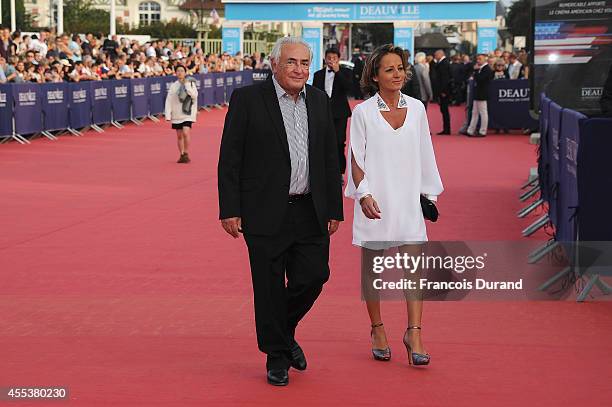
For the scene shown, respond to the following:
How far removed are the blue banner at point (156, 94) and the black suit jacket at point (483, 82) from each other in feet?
33.5

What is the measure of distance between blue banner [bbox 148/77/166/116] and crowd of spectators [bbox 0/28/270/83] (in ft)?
1.31

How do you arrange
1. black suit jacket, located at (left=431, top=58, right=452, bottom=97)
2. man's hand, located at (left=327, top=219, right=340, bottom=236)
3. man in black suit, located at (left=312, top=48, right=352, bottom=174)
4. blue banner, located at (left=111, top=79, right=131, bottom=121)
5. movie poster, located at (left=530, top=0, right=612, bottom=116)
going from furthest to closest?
blue banner, located at (left=111, top=79, right=131, bottom=121) → black suit jacket, located at (left=431, top=58, right=452, bottom=97) → movie poster, located at (left=530, top=0, right=612, bottom=116) → man in black suit, located at (left=312, top=48, right=352, bottom=174) → man's hand, located at (left=327, top=219, right=340, bottom=236)

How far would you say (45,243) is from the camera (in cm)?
1206

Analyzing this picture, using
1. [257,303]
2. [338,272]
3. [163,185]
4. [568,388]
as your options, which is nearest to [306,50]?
[257,303]

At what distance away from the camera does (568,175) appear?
32.4ft

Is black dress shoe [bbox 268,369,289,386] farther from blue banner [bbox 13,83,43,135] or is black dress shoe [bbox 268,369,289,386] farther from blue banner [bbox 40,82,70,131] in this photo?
blue banner [bbox 40,82,70,131]

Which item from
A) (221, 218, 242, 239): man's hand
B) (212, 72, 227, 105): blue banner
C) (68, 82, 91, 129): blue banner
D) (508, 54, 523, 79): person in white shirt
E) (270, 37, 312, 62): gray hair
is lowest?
(212, 72, 227, 105): blue banner

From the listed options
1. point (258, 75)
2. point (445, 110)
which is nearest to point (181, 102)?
point (445, 110)

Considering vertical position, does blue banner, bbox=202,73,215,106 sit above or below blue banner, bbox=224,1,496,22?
below

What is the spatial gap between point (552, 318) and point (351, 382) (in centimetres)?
239

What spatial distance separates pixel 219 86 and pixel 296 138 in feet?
123

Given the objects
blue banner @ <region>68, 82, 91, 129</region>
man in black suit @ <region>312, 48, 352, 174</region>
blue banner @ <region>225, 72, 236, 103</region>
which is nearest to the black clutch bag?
man in black suit @ <region>312, 48, 352, 174</region>

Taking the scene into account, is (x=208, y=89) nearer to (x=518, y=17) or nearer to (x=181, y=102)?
(x=181, y=102)

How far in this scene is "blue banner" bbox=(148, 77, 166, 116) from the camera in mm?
34344
